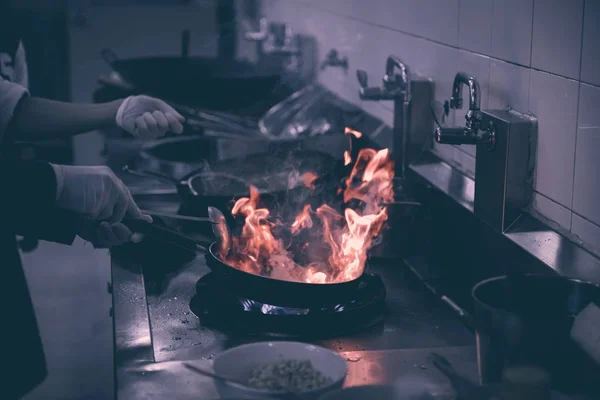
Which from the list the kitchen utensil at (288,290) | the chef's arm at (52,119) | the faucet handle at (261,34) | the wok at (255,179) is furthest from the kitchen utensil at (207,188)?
the faucet handle at (261,34)

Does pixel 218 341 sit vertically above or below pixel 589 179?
below

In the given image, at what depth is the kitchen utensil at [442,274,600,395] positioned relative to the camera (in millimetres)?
1043

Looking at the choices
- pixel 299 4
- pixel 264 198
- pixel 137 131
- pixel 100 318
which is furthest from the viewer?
pixel 299 4

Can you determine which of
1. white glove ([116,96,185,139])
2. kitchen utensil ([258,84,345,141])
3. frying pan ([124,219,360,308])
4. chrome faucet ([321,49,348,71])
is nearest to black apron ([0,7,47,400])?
white glove ([116,96,185,139])

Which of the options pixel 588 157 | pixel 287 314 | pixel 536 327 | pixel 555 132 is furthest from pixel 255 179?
pixel 536 327

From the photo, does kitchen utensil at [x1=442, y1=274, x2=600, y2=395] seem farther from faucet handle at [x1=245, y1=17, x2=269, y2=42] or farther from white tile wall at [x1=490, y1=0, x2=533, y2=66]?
faucet handle at [x1=245, y1=17, x2=269, y2=42]

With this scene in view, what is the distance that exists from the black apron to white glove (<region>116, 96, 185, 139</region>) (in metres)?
0.47

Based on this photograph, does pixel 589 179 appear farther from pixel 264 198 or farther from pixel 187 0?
pixel 187 0

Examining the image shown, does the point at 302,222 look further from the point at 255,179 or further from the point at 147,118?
the point at 147,118

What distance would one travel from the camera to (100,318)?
3.32 m

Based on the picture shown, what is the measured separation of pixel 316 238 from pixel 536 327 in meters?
0.76

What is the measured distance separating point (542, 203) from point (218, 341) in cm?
77

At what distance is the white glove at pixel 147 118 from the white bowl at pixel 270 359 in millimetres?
1060

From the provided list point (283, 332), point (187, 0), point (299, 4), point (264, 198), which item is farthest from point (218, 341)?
point (187, 0)
